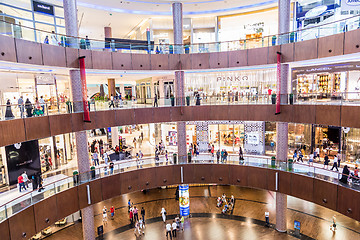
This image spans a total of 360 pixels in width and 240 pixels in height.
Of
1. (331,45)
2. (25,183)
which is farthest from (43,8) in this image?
(331,45)

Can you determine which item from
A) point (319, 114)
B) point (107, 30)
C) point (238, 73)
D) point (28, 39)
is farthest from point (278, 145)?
point (107, 30)

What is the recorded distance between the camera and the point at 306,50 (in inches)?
586

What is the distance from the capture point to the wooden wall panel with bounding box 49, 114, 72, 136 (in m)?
13.7

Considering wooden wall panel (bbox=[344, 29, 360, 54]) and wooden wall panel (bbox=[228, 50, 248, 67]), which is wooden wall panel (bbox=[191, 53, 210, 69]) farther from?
wooden wall panel (bbox=[344, 29, 360, 54])

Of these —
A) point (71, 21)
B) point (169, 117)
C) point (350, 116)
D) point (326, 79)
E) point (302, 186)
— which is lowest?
point (302, 186)

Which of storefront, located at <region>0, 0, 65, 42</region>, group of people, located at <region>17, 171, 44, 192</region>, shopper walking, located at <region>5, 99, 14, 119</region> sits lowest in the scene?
group of people, located at <region>17, 171, 44, 192</region>

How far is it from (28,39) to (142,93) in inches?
747

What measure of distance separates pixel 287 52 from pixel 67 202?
16543 millimetres

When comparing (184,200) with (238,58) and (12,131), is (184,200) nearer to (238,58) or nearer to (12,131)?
(238,58)

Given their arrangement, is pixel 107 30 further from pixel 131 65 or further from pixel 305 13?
pixel 305 13

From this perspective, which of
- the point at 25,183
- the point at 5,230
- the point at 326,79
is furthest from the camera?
the point at 326,79

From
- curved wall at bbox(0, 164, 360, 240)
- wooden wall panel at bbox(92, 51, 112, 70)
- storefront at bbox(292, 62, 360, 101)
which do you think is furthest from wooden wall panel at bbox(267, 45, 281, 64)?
wooden wall panel at bbox(92, 51, 112, 70)

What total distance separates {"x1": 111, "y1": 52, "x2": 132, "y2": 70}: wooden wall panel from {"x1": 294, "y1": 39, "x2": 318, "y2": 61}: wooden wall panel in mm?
11254

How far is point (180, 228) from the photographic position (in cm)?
1892
